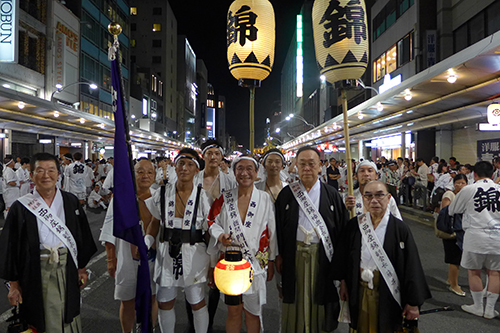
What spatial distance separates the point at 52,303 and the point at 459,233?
5.08 metres

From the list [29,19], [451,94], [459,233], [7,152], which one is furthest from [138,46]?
[459,233]

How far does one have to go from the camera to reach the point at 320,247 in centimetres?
323

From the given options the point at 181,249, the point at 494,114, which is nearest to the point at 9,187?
the point at 181,249

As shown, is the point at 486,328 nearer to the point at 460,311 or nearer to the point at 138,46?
the point at 460,311

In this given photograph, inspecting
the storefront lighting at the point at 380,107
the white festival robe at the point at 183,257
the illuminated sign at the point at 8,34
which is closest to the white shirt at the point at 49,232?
the white festival robe at the point at 183,257

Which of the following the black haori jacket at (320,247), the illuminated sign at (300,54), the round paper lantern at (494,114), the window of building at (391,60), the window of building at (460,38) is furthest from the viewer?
the illuminated sign at (300,54)

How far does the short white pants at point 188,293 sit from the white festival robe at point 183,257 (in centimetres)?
8

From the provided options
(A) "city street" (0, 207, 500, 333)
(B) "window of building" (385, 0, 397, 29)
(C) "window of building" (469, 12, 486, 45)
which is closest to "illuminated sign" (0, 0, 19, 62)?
(A) "city street" (0, 207, 500, 333)

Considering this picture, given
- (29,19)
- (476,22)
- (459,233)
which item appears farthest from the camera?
(29,19)

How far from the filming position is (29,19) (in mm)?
21625

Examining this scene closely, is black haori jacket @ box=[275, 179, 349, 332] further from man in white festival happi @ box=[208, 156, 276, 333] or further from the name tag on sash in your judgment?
the name tag on sash

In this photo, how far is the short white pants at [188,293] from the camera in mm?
3262

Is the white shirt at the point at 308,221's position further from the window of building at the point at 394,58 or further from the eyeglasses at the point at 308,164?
the window of building at the point at 394,58

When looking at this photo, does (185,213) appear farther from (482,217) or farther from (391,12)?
(391,12)
